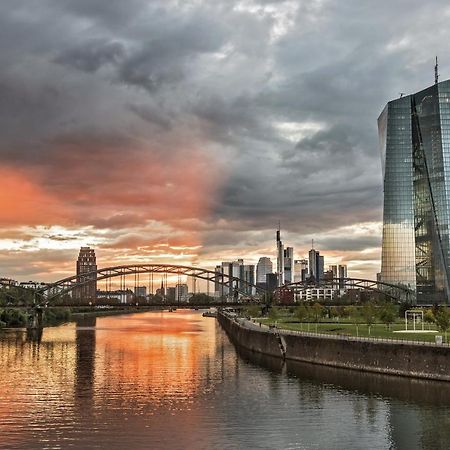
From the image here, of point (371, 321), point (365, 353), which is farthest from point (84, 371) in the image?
point (371, 321)

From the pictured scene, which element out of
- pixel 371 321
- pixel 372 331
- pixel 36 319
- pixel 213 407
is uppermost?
pixel 371 321

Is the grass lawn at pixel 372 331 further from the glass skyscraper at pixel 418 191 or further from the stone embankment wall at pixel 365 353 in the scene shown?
the glass skyscraper at pixel 418 191

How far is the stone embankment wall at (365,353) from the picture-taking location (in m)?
50.3

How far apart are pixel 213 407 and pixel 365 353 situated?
19.1m

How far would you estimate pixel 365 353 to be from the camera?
2228 inches

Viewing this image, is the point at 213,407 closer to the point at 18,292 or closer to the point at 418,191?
the point at 418,191

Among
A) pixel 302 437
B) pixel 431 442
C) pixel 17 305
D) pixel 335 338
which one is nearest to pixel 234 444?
pixel 302 437

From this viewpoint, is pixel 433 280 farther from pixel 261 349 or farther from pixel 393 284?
pixel 261 349

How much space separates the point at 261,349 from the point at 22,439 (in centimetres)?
4485

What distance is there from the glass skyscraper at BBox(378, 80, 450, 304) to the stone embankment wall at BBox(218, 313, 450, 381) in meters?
98.2

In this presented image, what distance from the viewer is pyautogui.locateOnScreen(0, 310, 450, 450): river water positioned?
3381 centimetres

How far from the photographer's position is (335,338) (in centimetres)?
6181

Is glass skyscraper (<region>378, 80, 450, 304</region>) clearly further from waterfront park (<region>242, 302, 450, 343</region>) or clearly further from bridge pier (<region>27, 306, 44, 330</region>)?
bridge pier (<region>27, 306, 44, 330</region>)

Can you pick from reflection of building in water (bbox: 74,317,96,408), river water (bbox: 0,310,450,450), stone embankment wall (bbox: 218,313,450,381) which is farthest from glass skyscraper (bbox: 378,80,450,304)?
river water (bbox: 0,310,450,450)
